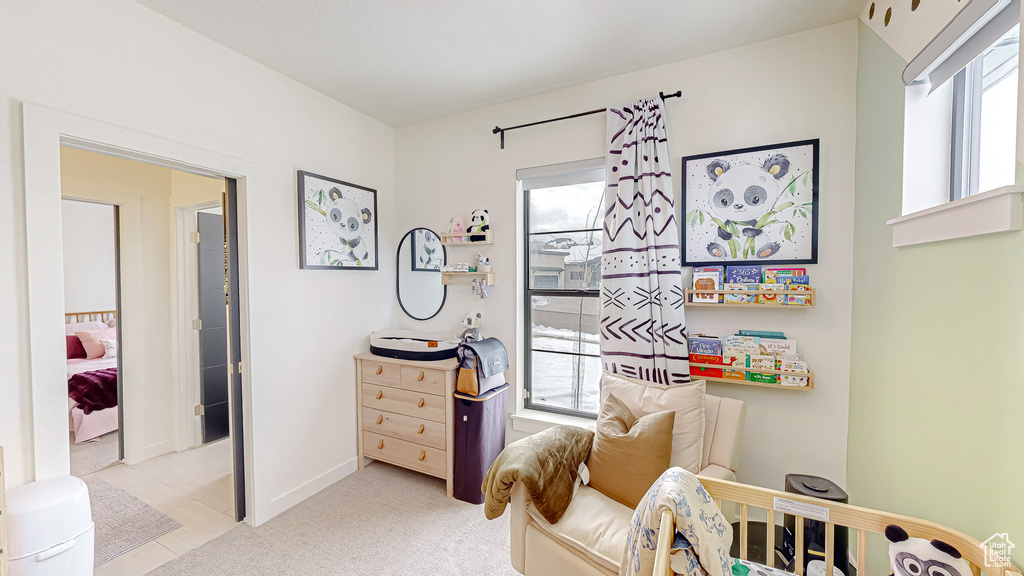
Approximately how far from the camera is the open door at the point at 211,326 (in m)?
3.13

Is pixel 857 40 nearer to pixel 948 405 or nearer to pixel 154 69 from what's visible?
pixel 948 405

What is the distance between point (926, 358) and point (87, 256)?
6.53m

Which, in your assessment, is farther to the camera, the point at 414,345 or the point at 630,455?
the point at 414,345

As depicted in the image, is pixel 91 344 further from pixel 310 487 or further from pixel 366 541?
pixel 366 541

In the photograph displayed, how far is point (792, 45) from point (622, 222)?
1.17 metres

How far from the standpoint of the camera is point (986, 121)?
1.20 metres

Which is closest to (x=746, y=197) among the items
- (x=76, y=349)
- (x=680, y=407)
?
(x=680, y=407)

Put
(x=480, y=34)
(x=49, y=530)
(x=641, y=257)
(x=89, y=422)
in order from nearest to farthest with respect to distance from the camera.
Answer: (x=49, y=530), (x=480, y=34), (x=641, y=257), (x=89, y=422)

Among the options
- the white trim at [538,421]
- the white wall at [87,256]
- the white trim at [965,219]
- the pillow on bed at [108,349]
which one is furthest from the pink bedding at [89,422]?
the white trim at [965,219]

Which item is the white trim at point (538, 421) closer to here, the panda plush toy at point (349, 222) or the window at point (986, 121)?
the panda plush toy at point (349, 222)

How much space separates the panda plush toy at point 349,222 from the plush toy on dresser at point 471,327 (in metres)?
0.88

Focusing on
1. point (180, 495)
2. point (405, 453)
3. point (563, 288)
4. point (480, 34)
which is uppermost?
point (480, 34)

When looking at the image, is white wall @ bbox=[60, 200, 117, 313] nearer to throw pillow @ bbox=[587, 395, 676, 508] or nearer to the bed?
the bed

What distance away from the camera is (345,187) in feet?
8.78
